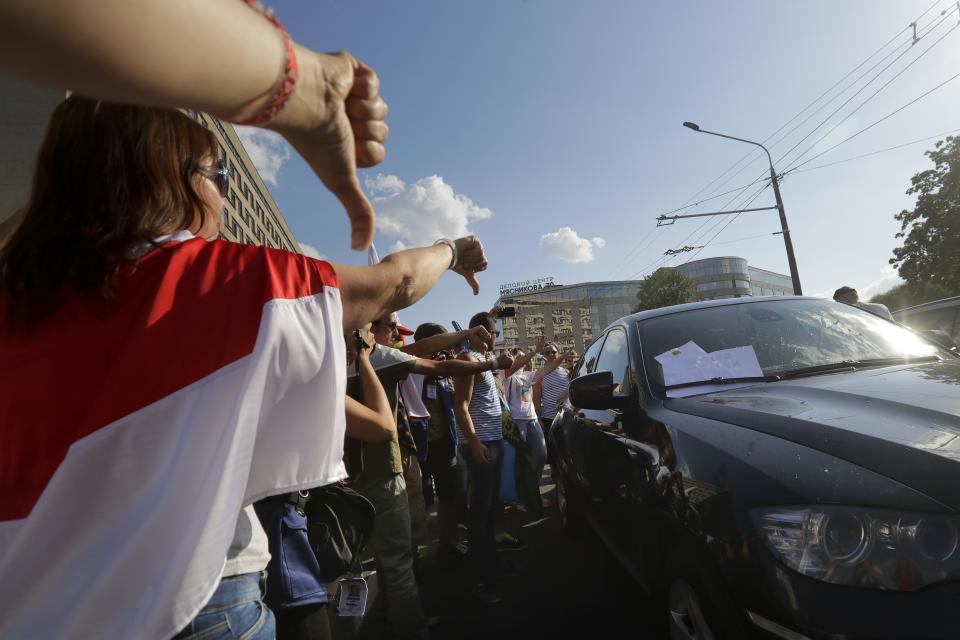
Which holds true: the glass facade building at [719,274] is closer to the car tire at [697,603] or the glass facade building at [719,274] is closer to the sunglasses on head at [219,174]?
the car tire at [697,603]

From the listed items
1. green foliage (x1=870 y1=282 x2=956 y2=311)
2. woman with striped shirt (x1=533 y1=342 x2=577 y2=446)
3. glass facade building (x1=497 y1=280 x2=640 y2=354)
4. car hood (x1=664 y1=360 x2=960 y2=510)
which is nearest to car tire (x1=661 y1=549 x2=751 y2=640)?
car hood (x1=664 y1=360 x2=960 y2=510)

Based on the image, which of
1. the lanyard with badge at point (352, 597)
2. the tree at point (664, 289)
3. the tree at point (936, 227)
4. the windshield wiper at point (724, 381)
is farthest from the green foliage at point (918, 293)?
the lanyard with badge at point (352, 597)

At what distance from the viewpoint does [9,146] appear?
11.6 meters

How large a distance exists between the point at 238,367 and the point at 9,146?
15.4 meters

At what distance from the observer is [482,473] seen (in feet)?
12.5

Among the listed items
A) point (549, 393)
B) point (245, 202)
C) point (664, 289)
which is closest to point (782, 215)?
point (549, 393)

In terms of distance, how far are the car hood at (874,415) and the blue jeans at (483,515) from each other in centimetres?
187

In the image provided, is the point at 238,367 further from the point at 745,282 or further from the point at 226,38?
the point at 745,282

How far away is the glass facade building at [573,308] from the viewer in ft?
348

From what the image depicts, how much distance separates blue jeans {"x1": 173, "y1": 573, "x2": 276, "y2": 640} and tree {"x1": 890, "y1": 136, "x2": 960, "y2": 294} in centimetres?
2919

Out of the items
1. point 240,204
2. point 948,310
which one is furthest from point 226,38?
point 240,204

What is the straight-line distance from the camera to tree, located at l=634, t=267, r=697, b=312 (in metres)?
48.4

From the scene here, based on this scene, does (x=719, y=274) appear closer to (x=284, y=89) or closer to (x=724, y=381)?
(x=724, y=381)

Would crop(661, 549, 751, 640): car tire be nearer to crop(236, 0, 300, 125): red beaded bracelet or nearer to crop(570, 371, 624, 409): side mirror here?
crop(570, 371, 624, 409): side mirror
